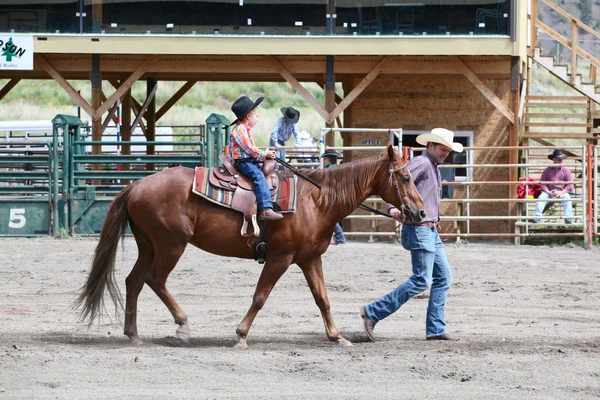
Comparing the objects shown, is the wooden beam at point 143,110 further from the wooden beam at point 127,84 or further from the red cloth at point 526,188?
the red cloth at point 526,188

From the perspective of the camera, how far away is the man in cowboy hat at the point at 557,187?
17781 millimetres

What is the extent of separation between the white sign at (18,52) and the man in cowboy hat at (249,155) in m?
12.0

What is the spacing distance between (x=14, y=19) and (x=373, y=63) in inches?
285

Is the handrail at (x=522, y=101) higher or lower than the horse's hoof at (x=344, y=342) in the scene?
higher

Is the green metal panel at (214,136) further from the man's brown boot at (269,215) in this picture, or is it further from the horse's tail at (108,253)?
the man's brown boot at (269,215)

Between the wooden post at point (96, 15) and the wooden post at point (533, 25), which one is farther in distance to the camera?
the wooden post at point (533, 25)

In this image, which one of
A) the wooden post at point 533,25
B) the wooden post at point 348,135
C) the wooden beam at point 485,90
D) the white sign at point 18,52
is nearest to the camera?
the wooden beam at point 485,90

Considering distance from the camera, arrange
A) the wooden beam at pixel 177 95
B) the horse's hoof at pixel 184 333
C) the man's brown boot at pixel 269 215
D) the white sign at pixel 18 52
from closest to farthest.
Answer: the man's brown boot at pixel 269 215 → the horse's hoof at pixel 184 333 → the white sign at pixel 18 52 → the wooden beam at pixel 177 95

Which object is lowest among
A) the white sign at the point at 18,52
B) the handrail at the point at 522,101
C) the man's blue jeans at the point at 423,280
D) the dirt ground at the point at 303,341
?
the dirt ground at the point at 303,341

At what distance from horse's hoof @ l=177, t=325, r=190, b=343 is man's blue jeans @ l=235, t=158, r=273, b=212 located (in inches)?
46.5

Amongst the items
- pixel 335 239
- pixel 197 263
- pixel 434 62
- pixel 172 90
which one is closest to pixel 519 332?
pixel 197 263

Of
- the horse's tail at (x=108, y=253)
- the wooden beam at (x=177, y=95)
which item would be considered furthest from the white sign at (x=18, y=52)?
the horse's tail at (x=108, y=253)

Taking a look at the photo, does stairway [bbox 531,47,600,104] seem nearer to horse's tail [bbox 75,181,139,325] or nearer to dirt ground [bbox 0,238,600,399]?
dirt ground [bbox 0,238,600,399]

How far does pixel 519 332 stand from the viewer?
8.80 meters
